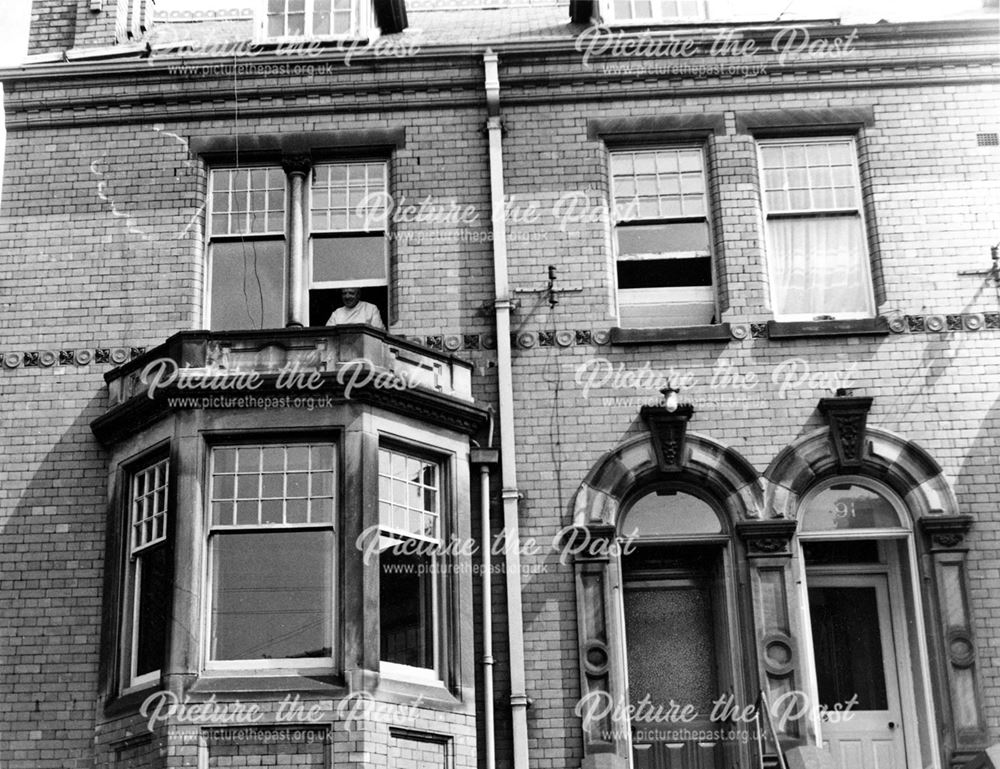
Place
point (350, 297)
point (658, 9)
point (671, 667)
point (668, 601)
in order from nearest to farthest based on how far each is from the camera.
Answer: point (671, 667) → point (668, 601) → point (350, 297) → point (658, 9)

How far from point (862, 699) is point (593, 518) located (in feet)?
10.0

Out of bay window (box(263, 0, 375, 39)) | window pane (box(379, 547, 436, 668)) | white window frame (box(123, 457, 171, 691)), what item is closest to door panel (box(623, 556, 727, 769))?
window pane (box(379, 547, 436, 668))

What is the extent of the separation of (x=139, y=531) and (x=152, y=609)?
0.83 metres

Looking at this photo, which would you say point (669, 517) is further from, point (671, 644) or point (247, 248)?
point (247, 248)

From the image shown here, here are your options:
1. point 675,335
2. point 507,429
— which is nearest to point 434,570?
point 507,429

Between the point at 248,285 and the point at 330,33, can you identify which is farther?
the point at 330,33

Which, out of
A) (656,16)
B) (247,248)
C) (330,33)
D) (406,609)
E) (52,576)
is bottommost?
(406,609)

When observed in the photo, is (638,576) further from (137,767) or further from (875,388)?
(137,767)

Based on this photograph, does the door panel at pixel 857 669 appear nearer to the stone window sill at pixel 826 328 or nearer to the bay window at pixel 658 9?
the stone window sill at pixel 826 328

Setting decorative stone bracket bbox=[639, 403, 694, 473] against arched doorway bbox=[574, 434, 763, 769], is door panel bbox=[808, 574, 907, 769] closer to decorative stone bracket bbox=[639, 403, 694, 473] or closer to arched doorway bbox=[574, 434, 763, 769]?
arched doorway bbox=[574, 434, 763, 769]

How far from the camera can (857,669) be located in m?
13.0

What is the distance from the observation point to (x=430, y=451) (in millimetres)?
12641

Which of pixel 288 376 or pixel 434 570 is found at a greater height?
pixel 288 376

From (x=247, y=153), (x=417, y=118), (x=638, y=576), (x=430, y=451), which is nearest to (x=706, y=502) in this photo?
(x=638, y=576)
